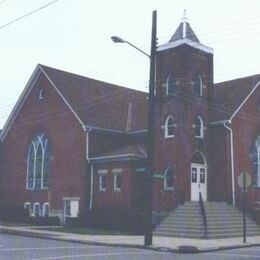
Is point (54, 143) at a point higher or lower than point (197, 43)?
lower

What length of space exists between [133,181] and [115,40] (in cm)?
1286

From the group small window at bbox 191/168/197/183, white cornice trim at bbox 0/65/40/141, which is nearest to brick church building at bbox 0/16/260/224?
small window at bbox 191/168/197/183

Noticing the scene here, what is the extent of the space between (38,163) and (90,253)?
75.4 feet

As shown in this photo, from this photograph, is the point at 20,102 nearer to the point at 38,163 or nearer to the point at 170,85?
the point at 38,163

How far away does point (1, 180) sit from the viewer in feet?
145

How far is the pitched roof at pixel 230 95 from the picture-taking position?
111 ft

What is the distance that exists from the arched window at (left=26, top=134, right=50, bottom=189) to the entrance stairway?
12487mm

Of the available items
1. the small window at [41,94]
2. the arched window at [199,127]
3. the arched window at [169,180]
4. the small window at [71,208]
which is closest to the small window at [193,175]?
the arched window at [169,180]

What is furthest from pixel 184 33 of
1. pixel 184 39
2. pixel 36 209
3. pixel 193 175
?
pixel 36 209

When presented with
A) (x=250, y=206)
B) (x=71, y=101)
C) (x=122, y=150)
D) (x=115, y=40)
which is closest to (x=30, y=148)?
(x=71, y=101)

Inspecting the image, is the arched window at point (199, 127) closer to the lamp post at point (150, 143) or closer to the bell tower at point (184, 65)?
the bell tower at point (184, 65)

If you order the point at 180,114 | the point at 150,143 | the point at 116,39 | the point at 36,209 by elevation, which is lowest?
the point at 36,209

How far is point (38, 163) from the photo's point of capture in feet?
134

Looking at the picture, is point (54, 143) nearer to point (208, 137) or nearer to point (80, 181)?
point (80, 181)
